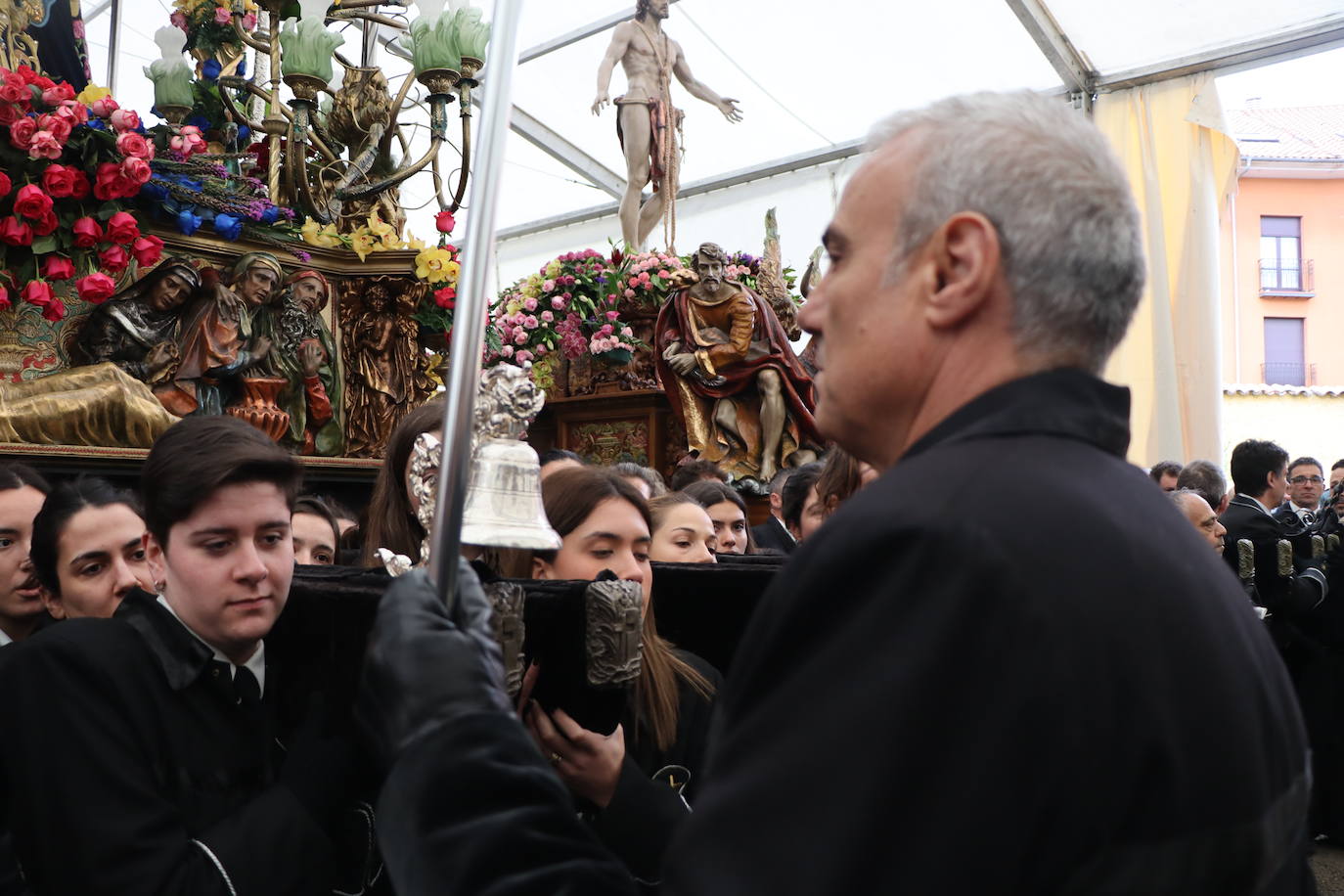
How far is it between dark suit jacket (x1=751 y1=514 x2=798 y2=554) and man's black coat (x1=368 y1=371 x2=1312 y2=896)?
446 centimetres

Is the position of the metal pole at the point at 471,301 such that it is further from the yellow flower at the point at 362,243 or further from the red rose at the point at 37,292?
the yellow flower at the point at 362,243

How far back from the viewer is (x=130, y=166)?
4973mm

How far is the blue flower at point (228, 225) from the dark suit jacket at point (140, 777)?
13.2 ft

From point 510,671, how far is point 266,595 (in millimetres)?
560

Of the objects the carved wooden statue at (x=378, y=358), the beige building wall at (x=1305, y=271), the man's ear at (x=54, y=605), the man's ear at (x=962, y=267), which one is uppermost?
the beige building wall at (x=1305, y=271)

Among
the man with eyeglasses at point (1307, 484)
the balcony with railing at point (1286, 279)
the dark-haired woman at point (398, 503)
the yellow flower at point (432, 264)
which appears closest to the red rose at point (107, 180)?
the yellow flower at point (432, 264)

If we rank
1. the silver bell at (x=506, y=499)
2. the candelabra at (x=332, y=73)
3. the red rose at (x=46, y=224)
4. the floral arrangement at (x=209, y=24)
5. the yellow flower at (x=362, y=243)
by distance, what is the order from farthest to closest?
1. the floral arrangement at (x=209, y=24)
2. the yellow flower at (x=362, y=243)
3. the candelabra at (x=332, y=73)
4. the red rose at (x=46, y=224)
5. the silver bell at (x=506, y=499)

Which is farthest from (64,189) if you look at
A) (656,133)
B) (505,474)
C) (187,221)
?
(656,133)

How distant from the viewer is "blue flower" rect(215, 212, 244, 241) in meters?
5.62

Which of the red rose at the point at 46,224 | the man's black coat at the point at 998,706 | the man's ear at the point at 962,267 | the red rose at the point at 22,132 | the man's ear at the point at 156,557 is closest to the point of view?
the man's black coat at the point at 998,706

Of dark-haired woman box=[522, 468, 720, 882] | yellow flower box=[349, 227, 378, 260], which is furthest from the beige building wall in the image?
dark-haired woman box=[522, 468, 720, 882]

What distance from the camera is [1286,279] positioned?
22141 millimetres

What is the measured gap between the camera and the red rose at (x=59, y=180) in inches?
190

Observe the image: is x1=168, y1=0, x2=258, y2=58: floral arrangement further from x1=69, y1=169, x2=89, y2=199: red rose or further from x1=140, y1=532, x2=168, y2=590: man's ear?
x1=140, y1=532, x2=168, y2=590: man's ear
